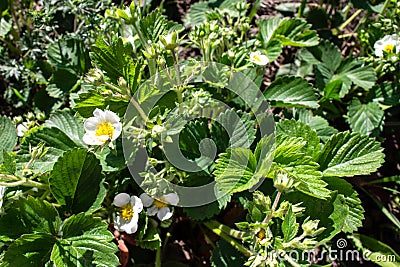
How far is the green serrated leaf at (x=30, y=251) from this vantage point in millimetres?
1453

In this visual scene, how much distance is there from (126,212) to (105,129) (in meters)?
0.33

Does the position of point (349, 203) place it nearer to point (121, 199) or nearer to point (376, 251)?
point (376, 251)

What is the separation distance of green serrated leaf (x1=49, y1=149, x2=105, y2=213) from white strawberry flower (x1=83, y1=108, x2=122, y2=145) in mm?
142

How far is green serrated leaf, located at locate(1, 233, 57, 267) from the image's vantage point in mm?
1453

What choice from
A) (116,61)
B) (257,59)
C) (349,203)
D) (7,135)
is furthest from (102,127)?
(349,203)

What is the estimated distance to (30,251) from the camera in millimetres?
1489

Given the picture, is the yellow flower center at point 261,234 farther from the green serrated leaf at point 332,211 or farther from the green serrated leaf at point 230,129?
the green serrated leaf at point 230,129

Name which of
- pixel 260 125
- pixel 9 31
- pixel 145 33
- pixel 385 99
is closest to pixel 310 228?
pixel 260 125

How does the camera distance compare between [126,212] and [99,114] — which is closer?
[99,114]

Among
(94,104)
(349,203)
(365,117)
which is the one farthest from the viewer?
(365,117)

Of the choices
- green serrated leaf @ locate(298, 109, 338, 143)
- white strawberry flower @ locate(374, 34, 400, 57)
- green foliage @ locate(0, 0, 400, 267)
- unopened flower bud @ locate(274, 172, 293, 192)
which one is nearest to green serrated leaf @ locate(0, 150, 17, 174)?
green foliage @ locate(0, 0, 400, 267)

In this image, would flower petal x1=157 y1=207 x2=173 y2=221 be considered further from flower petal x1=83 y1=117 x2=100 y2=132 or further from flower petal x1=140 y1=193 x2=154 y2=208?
flower petal x1=83 y1=117 x2=100 y2=132

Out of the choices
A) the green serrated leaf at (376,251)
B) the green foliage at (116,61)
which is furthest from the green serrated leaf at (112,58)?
the green serrated leaf at (376,251)

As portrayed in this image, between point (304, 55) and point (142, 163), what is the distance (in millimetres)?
1065
